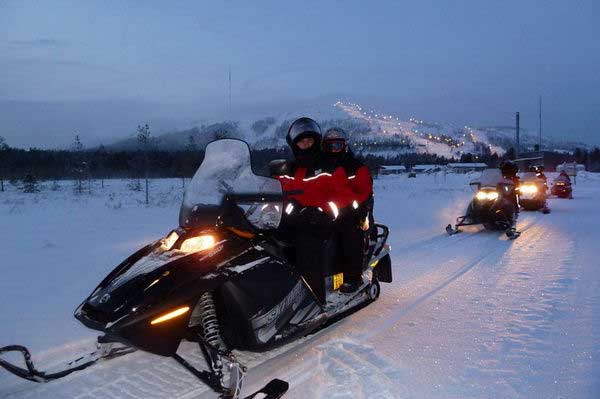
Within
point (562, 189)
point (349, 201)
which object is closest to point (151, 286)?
point (349, 201)

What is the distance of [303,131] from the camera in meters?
5.05

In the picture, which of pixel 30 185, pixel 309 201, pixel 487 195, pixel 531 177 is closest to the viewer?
pixel 309 201

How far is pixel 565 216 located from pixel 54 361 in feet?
43.1

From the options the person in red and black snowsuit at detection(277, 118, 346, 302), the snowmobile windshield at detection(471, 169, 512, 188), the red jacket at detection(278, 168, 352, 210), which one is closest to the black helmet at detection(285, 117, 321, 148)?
the person in red and black snowsuit at detection(277, 118, 346, 302)

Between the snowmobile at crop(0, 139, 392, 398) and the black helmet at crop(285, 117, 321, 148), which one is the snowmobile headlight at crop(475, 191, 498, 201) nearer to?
the black helmet at crop(285, 117, 321, 148)

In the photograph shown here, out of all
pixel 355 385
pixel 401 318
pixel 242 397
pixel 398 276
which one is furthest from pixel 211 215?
pixel 398 276

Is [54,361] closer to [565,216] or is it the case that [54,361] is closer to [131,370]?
[131,370]

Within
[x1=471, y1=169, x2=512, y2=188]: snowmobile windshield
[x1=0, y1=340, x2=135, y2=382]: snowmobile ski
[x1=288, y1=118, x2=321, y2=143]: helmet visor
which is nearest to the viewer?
[x1=0, y1=340, x2=135, y2=382]: snowmobile ski

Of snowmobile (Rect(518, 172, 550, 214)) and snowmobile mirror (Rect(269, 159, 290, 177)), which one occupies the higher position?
snowmobile mirror (Rect(269, 159, 290, 177))

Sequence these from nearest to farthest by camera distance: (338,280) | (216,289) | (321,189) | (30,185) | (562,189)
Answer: (216,289)
(321,189)
(338,280)
(562,189)
(30,185)

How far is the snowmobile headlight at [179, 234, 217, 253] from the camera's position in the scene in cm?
365

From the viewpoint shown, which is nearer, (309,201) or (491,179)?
(309,201)

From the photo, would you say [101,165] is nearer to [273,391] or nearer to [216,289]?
[216,289]

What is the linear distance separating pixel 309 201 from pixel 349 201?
18.3 inches
